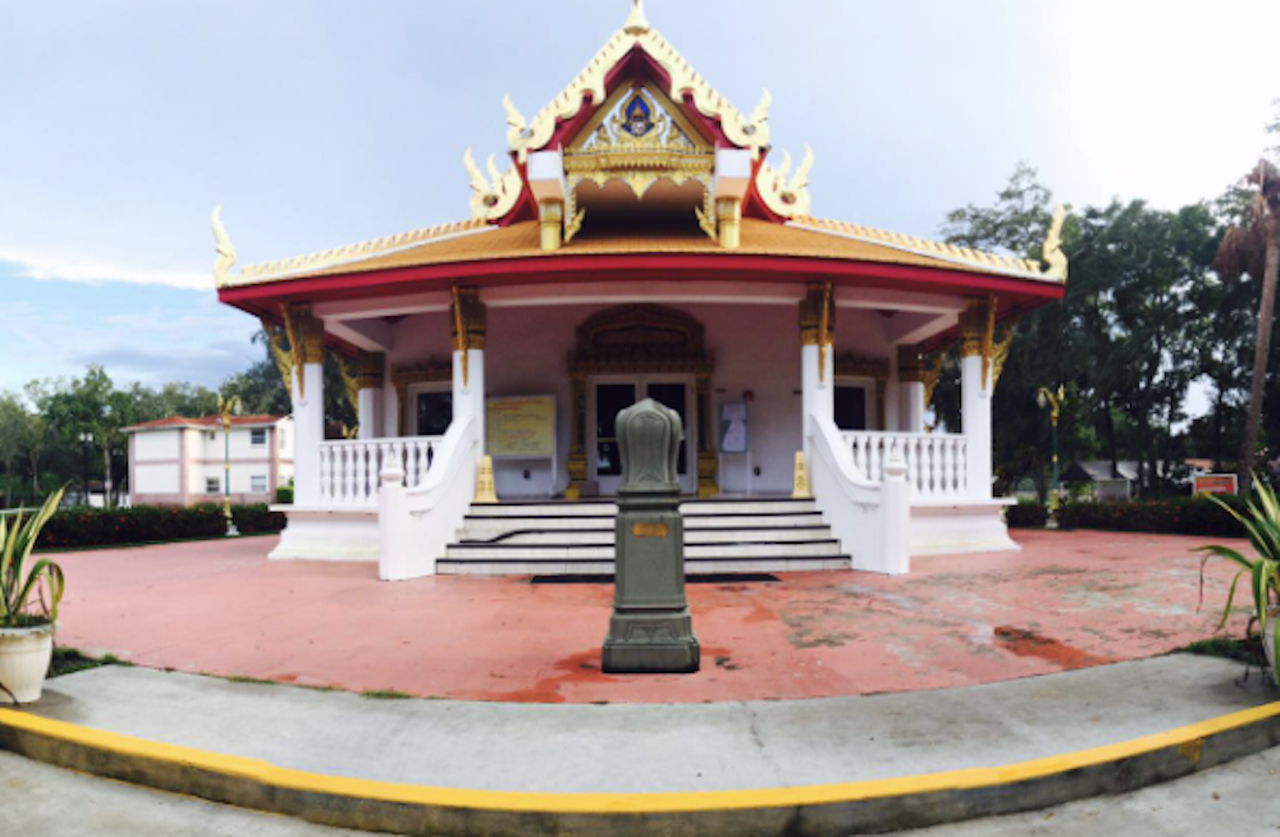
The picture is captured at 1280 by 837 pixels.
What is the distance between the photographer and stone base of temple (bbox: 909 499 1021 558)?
11805 millimetres

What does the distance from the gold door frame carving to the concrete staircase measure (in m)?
2.43

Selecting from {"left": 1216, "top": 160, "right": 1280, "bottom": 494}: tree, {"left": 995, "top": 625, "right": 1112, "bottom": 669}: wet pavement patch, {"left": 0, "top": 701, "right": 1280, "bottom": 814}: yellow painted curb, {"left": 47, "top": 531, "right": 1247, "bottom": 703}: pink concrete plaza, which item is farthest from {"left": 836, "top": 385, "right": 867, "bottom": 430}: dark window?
{"left": 1216, "top": 160, "right": 1280, "bottom": 494}: tree

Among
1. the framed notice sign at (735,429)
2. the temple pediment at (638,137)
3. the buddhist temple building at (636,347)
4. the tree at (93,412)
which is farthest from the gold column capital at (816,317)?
the tree at (93,412)

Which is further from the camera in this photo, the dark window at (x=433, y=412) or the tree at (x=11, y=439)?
the tree at (x=11, y=439)

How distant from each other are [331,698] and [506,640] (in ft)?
5.70

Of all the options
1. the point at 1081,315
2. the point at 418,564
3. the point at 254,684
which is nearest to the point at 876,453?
the point at 418,564

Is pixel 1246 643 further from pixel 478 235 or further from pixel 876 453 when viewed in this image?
pixel 478 235

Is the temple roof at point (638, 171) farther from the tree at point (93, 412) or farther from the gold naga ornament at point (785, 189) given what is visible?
the tree at point (93, 412)

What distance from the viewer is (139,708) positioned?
15.0 feet

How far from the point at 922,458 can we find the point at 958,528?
119 cm

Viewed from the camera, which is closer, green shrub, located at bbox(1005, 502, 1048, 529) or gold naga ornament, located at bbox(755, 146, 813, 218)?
gold naga ornament, located at bbox(755, 146, 813, 218)

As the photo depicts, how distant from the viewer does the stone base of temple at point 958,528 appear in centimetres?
1180

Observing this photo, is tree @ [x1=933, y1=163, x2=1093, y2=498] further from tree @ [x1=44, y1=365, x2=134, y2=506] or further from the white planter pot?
tree @ [x1=44, y1=365, x2=134, y2=506]

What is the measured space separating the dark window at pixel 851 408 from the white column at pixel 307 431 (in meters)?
8.86
